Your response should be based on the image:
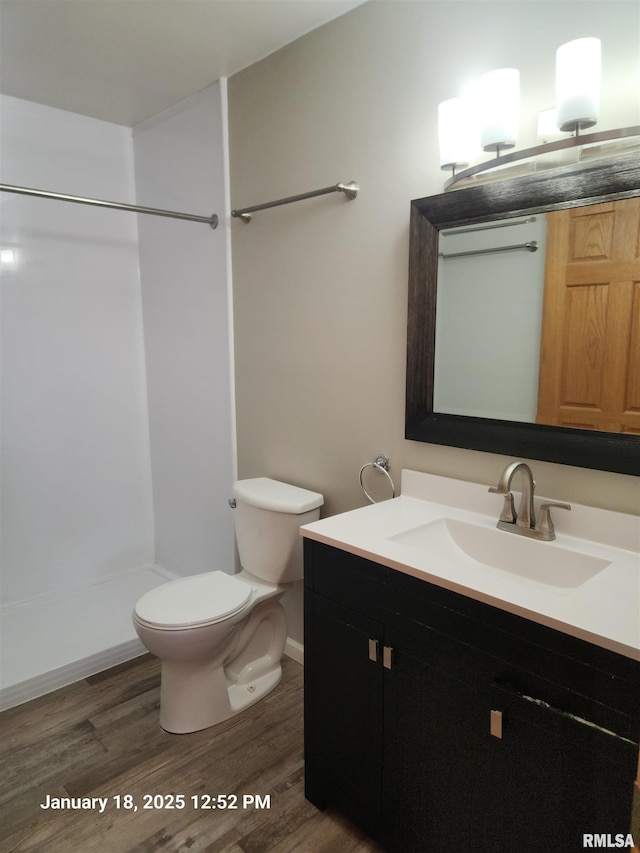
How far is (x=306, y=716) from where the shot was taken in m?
1.57

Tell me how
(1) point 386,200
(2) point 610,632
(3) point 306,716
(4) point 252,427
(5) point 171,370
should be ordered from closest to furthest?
(2) point 610,632 → (3) point 306,716 → (1) point 386,200 → (4) point 252,427 → (5) point 171,370

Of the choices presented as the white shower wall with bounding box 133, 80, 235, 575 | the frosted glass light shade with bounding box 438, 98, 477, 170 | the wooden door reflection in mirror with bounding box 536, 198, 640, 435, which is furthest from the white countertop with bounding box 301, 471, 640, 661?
the white shower wall with bounding box 133, 80, 235, 575

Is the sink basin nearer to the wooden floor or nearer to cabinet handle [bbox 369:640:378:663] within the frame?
cabinet handle [bbox 369:640:378:663]

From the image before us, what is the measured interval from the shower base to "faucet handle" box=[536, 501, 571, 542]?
6.04ft

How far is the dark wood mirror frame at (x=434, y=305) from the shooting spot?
1285mm

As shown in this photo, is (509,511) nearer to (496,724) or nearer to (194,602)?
(496,724)

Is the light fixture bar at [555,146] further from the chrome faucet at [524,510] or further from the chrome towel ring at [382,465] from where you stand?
the chrome towel ring at [382,465]

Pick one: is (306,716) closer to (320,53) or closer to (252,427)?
(252,427)

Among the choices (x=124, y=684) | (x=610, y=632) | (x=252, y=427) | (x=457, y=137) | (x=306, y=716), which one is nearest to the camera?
(x=610, y=632)

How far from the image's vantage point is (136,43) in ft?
6.49

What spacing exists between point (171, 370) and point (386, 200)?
1.54m

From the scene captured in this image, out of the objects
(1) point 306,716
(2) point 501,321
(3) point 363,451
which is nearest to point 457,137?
(2) point 501,321

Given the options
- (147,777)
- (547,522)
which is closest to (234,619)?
(147,777)

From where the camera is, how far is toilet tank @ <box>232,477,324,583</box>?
1.97 meters
